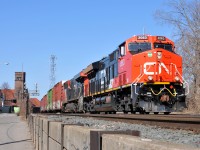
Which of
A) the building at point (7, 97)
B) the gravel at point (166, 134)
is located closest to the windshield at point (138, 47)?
the gravel at point (166, 134)

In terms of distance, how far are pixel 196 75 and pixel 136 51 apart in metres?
19.3

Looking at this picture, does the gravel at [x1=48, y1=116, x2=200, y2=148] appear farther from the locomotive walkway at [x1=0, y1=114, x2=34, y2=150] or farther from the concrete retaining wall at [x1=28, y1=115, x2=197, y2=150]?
the locomotive walkway at [x1=0, y1=114, x2=34, y2=150]

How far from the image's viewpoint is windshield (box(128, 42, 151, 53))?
54.6 ft

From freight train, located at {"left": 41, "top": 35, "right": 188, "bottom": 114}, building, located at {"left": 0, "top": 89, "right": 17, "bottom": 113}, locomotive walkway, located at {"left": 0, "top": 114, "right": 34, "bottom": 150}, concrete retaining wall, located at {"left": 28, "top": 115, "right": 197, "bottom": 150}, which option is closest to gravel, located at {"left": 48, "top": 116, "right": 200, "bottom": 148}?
concrete retaining wall, located at {"left": 28, "top": 115, "right": 197, "bottom": 150}

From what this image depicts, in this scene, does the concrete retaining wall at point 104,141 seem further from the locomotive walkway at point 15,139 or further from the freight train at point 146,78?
the freight train at point 146,78

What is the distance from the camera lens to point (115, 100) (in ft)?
58.3

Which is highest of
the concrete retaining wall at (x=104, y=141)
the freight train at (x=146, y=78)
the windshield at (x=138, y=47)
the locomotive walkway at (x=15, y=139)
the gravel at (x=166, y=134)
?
the windshield at (x=138, y=47)

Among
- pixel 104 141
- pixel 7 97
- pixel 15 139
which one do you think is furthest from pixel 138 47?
pixel 7 97

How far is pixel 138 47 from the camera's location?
1688cm

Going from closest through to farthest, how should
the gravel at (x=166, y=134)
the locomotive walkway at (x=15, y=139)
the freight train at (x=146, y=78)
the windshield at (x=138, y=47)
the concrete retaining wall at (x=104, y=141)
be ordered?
the concrete retaining wall at (x=104, y=141) → the gravel at (x=166, y=134) → the locomotive walkway at (x=15, y=139) → the freight train at (x=146, y=78) → the windshield at (x=138, y=47)

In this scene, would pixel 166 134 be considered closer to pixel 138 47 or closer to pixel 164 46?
pixel 138 47

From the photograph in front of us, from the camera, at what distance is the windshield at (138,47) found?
1666 cm

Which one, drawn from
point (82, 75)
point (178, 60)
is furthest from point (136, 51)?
point (82, 75)

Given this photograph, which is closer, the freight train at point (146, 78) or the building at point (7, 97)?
the freight train at point (146, 78)
